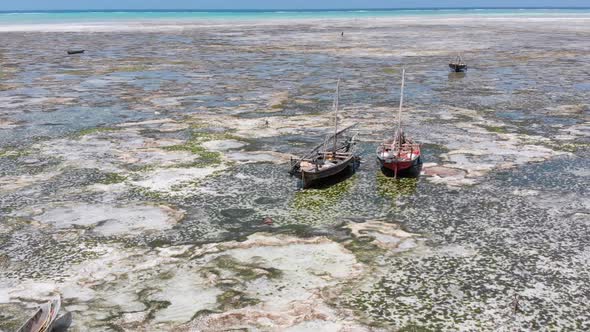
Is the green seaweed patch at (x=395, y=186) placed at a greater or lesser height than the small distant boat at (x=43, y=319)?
lesser

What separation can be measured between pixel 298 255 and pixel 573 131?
659 inches

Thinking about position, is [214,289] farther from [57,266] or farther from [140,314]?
[57,266]

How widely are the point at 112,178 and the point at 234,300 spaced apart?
8980 millimetres

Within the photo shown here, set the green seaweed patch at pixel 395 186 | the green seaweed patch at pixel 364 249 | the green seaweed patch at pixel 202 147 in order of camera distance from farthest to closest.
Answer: the green seaweed patch at pixel 202 147 < the green seaweed patch at pixel 395 186 < the green seaweed patch at pixel 364 249

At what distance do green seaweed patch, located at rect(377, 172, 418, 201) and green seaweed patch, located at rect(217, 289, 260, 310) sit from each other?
6788 millimetres

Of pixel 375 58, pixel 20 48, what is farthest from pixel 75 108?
pixel 20 48

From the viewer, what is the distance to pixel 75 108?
96.3 ft

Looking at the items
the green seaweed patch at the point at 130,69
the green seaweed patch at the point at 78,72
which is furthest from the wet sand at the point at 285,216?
the green seaweed patch at the point at 130,69

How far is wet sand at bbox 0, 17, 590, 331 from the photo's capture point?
10859 millimetres

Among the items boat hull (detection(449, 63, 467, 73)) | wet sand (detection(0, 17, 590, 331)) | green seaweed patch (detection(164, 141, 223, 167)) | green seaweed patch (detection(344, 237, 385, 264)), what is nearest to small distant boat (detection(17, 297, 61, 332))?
wet sand (detection(0, 17, 590, 331))

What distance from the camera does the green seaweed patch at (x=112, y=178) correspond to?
18.0 metres

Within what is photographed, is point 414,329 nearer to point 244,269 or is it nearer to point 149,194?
point 244,269

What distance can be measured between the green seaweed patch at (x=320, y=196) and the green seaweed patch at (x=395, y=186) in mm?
984

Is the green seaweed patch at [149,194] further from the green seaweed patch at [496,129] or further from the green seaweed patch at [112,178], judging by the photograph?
the green seaweed patch at [496,129]
